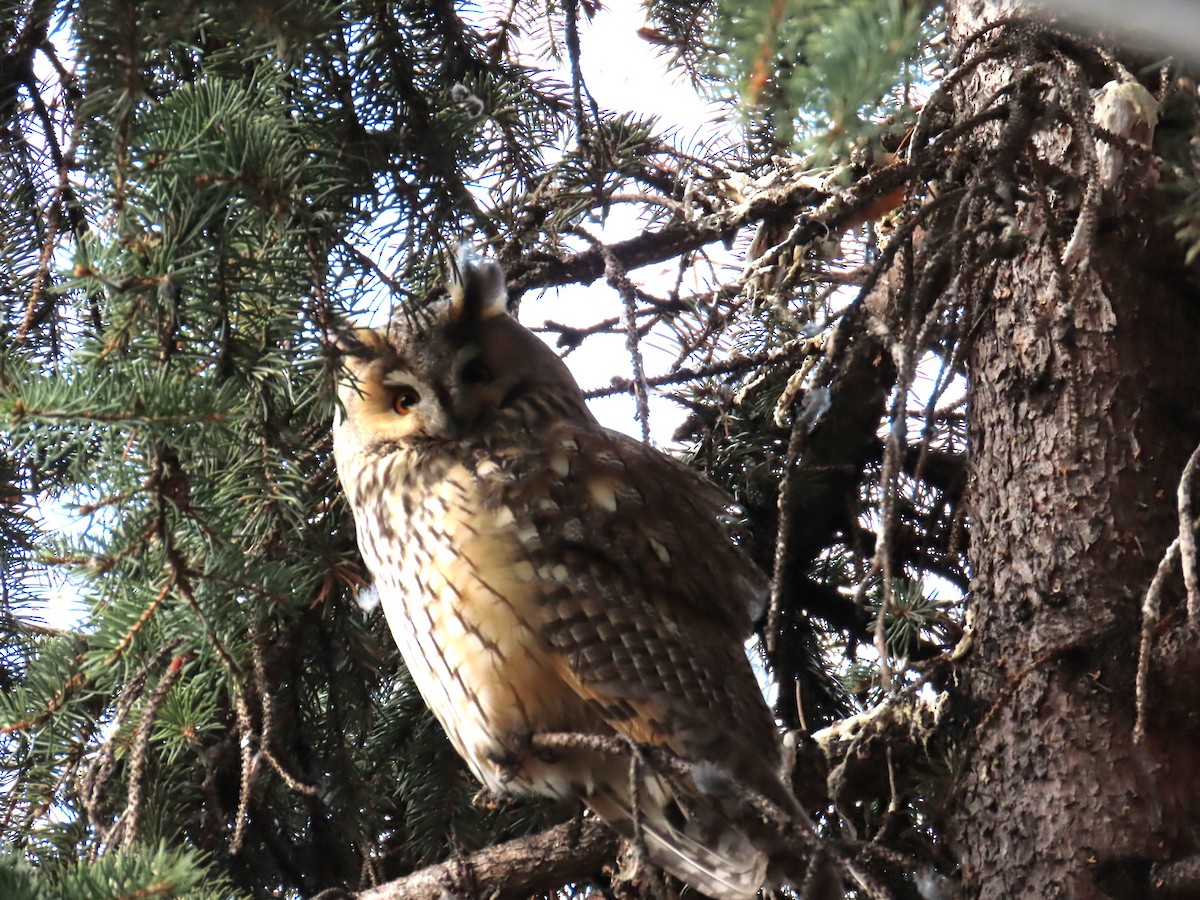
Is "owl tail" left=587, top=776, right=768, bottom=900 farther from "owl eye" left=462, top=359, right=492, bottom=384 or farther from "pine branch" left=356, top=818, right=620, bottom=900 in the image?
"owl eye" left=462, top=359, right=492, bottom=384

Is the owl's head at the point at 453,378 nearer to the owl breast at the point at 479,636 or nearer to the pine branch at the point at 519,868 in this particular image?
the owl breast at the point at 479,636

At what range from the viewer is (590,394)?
7.95ft

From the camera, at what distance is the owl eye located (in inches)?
85.3

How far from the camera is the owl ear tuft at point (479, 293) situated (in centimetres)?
211

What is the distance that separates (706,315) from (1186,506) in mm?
1382

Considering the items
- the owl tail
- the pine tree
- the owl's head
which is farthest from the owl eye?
the owl tail

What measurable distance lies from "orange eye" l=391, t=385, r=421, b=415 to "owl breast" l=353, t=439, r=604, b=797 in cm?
24

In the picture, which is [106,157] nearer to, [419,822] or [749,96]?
[749,96]

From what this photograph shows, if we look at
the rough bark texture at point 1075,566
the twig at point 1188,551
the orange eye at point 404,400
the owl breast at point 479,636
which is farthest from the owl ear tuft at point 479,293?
the twig at point 1188,551

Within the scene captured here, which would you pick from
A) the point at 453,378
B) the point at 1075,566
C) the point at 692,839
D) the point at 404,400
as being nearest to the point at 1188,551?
the point at 1075,566

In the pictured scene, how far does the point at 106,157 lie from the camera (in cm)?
126


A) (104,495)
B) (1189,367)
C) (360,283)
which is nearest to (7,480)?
(104,495)

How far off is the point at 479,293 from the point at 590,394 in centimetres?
39

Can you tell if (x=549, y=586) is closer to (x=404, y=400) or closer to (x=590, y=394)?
(x=404, y=400)
